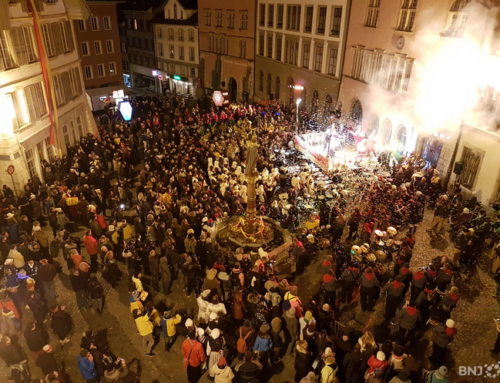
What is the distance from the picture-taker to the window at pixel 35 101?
20.0 metres

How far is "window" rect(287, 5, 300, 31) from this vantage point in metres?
32.0

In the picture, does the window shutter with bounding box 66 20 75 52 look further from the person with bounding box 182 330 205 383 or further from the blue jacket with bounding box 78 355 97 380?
the person with bounding box 182 330 205 383

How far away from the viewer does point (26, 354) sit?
1013cm

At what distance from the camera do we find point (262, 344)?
891 cm

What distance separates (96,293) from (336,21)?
2528cm

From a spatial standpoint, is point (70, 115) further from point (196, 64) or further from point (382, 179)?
point (196, 64)

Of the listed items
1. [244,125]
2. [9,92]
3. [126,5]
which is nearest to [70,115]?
[9,92]

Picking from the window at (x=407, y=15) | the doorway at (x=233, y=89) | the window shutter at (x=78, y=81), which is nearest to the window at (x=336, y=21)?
the window at (x=407, y=15)

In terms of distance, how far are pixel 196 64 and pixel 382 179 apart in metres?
34.5

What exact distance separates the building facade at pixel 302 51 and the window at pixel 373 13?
2.16 metres

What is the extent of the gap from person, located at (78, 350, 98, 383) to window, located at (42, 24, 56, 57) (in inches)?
780

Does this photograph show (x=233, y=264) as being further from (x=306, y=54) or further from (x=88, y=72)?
(x=88, y=72)

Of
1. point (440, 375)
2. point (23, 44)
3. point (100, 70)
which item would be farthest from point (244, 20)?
point (440, 375)

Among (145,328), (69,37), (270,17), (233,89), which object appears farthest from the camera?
(233,89)
